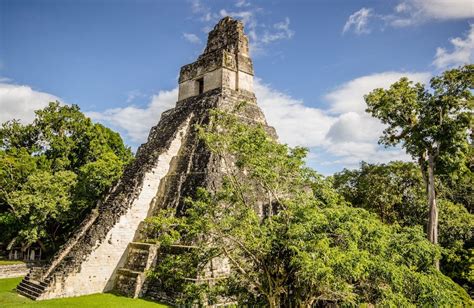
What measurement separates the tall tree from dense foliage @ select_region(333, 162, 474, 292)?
12.2ft

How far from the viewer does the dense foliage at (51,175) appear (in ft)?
56.4

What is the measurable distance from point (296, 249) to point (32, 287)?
917 cm

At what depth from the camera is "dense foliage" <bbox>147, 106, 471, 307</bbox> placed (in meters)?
5.90

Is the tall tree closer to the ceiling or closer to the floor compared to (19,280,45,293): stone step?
closer to the ceiling

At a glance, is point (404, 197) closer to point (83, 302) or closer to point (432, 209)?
point (432, 209)

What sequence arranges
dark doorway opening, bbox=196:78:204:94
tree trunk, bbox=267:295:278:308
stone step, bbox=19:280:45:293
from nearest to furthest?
tree trunk, bbox=267:295:278:308
stone step, bbox=19:280:45:293
dark doorway opening, bbox=196:78:204:94

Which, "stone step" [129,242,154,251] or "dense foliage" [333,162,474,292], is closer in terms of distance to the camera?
"stone step" [129,242,154,251]

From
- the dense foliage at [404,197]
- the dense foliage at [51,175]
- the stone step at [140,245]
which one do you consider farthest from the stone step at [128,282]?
the dense foliage at [404,197]

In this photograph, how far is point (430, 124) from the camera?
12.7 meters

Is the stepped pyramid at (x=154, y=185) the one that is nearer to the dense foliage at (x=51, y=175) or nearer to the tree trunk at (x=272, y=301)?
the tree trunk at (x=272, y=301)

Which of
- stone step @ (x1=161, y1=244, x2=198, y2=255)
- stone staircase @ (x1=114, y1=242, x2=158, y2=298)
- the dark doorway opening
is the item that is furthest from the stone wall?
the dark doorway opening

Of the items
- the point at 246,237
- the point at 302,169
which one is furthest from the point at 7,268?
the point at 302,169

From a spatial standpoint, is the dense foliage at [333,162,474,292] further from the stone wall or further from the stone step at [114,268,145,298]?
the stone step at [114,268,145,298]

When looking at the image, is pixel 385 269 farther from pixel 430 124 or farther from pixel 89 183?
pixel 89 183
